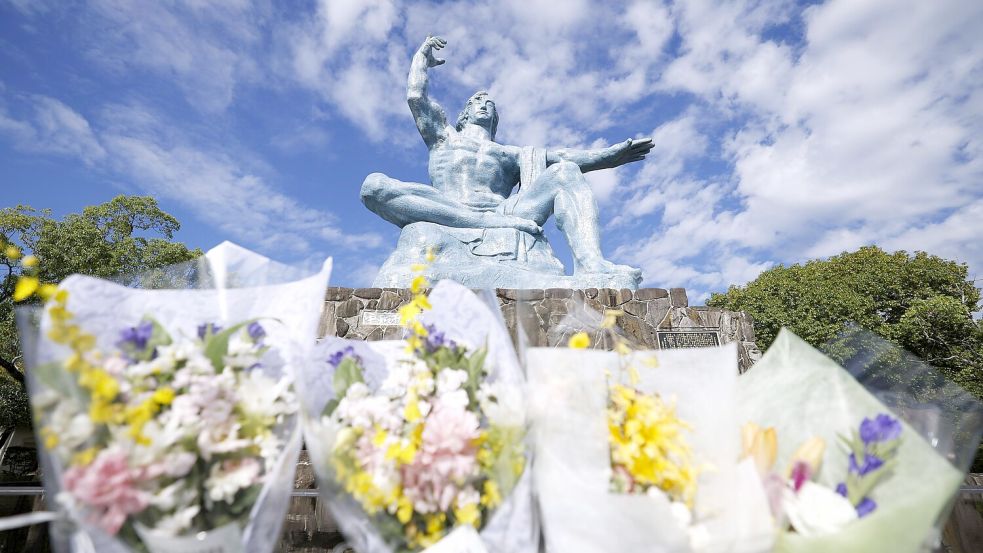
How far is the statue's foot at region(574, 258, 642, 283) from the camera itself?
5.93 m

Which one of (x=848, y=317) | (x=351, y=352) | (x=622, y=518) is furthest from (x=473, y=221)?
(x=848, y=317)

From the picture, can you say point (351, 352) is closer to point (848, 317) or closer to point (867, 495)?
point (867, 495)

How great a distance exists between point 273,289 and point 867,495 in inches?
53.3

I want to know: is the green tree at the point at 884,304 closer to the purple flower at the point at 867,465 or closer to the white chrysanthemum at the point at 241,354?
the purple flower at the point at 867,465

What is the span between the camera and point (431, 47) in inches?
299

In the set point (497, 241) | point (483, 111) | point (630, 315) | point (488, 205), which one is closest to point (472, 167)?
point (488, 205)

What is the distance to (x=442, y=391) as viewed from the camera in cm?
126

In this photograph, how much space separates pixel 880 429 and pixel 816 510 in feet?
0.69

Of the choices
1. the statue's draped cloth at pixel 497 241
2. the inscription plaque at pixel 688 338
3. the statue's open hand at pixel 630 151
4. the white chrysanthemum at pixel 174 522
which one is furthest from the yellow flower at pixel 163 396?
the statue's open hand at pixel 630 151

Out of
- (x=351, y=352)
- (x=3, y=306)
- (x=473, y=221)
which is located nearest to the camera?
(x=351, y=352)

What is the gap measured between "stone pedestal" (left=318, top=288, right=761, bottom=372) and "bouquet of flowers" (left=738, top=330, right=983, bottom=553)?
3911 millimetres

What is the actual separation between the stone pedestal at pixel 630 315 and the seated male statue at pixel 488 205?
0.31m

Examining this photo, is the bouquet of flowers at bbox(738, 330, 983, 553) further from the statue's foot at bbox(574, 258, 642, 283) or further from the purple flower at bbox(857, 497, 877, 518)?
the statue's foot at bbox(574, 258, 642, 283)

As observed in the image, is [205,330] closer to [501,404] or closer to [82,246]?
[501,404]
